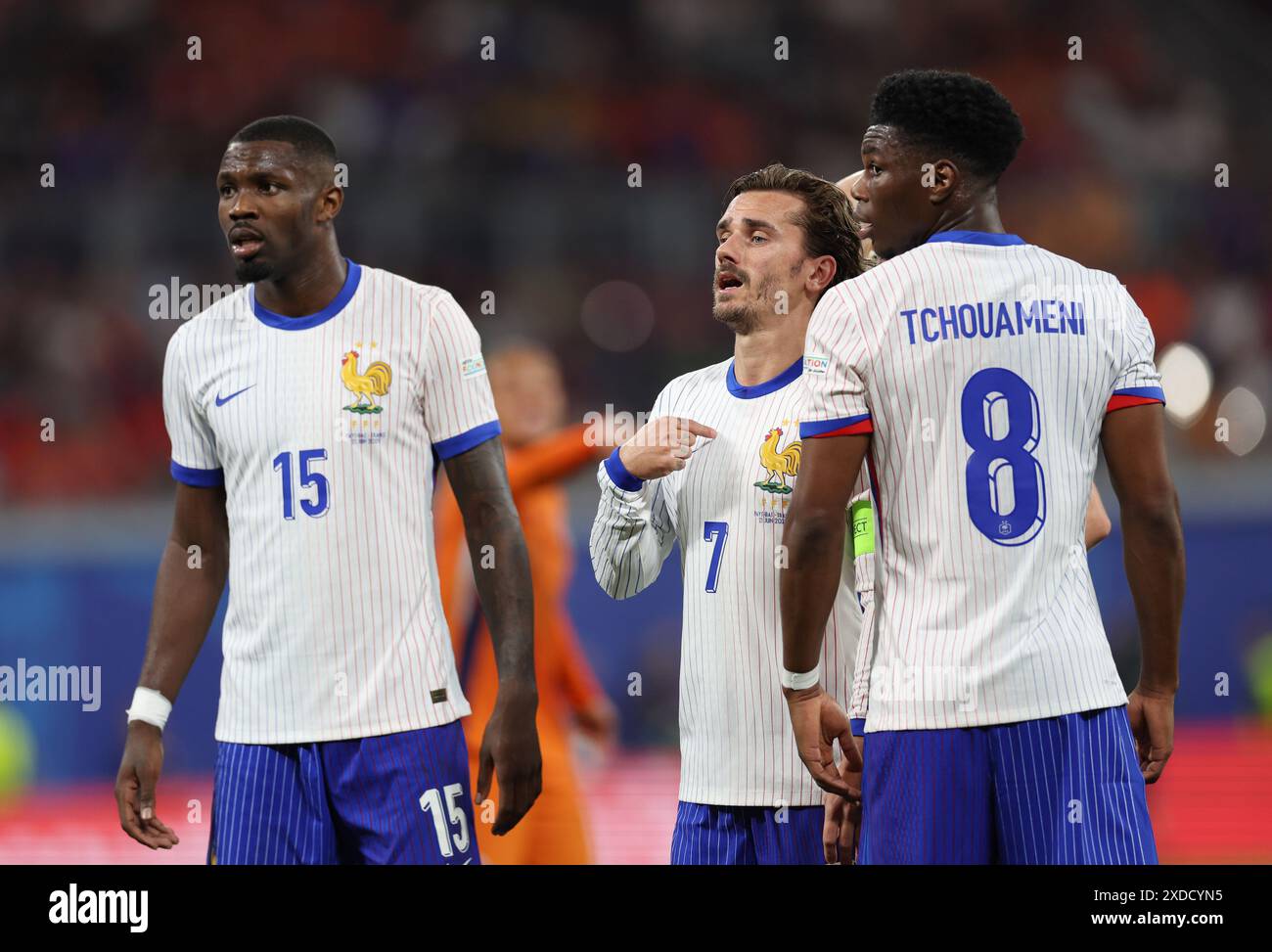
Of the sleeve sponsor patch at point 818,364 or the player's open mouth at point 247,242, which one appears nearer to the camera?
the sleeve sponsor patch at point 818,364

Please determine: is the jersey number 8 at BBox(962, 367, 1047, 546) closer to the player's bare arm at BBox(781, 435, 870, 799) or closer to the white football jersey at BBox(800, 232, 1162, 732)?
the white football jersey at BBox(800, 232, 1162, 732)

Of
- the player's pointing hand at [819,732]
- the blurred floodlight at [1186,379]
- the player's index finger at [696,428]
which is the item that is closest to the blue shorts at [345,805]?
the player's pointing hand at [819,732]

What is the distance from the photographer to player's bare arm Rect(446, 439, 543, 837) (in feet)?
11.0

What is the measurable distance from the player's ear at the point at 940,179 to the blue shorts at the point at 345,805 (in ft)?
5.21

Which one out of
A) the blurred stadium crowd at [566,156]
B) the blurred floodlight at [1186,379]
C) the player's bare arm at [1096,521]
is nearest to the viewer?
the player's bare arm at [1096,521]

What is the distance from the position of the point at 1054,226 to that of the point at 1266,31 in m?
3.34

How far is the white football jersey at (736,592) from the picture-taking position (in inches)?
141

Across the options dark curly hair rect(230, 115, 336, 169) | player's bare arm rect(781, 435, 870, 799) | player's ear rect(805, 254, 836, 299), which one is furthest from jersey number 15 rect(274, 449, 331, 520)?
player's ear rect(805, 254, 836, 299)

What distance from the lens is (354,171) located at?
1197 centimetres

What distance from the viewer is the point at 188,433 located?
11.9 feet

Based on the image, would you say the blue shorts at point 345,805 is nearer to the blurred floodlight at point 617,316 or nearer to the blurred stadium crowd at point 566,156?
the blurred stadium crowd at point 566,156

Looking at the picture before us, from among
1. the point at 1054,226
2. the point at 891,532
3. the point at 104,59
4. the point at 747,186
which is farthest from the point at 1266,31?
the point at 891,532

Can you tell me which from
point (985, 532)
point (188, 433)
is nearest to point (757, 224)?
point (985, 532)

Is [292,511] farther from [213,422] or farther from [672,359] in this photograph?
[672,359]
